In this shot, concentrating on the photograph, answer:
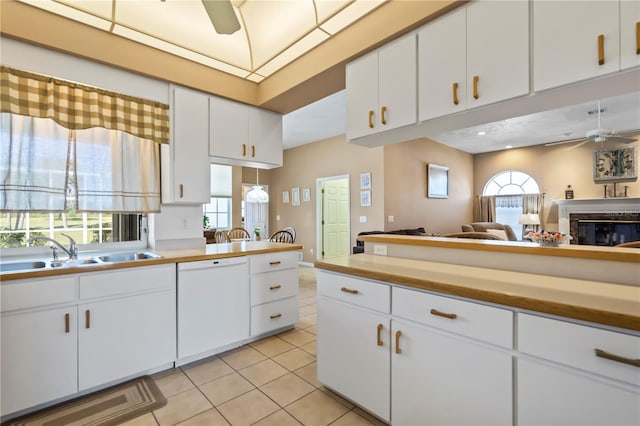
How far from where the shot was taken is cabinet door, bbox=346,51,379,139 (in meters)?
2.12

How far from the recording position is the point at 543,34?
55.6 inches

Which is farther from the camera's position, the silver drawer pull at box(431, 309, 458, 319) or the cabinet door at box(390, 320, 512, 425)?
the silver drawer pull at box(431, 309, 458, 319)

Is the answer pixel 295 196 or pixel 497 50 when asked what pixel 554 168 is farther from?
pixel 497 50

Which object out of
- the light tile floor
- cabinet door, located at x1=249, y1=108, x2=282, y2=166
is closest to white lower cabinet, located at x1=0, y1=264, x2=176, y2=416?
the light tile floor

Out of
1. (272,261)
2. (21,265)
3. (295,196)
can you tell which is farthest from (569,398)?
(295,196)

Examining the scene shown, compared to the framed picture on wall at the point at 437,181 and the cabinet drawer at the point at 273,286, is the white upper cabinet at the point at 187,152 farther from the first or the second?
the framed picture on wall at the point at 437,181

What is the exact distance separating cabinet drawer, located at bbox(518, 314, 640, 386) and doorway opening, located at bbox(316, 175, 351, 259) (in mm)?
5441

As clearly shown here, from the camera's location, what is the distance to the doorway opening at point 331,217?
6711 millimetres

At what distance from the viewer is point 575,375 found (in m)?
1.02

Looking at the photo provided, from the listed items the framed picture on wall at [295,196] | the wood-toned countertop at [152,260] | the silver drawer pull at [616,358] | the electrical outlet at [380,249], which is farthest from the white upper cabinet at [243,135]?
the framed picture on wall at [295,196]

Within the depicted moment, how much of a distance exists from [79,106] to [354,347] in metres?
2.71

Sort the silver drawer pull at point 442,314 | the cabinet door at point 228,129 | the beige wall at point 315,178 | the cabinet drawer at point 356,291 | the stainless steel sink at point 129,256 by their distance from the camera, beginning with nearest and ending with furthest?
the silver drawer pull at point 442,314
the cabinet drawer at point 356,291
the stainless steel sink at point 129,256
the cabinet door at point 228,129
the beige wall at point 315,178

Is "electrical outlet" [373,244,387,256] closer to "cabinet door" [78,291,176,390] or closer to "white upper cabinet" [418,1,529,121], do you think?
"white upper cabinet" [418,1,529,121]

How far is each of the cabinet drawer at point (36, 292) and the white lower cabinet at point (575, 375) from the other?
8.12 feet
